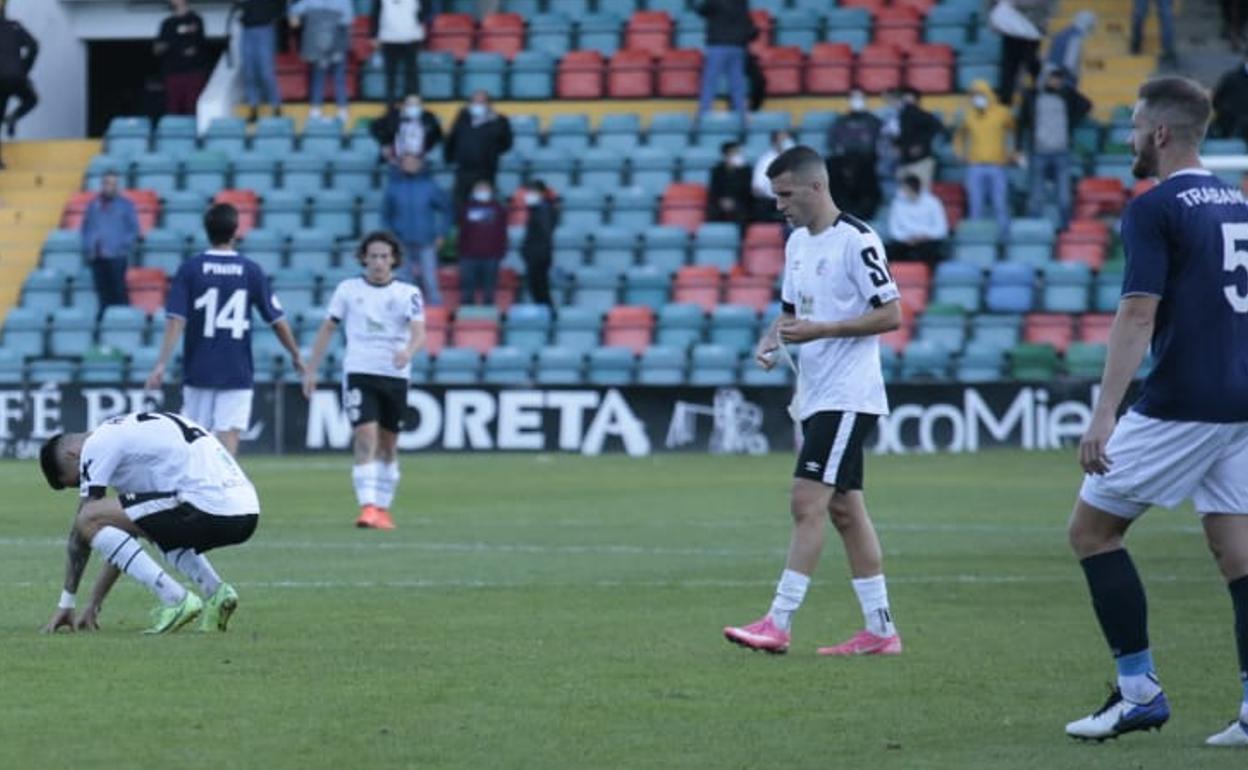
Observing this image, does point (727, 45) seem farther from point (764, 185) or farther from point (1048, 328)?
point (1048, 328)

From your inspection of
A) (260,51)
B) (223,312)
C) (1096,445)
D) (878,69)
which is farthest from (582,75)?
(1096,445)

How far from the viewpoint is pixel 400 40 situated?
36469 mm

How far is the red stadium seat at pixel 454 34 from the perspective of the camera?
1487 inches

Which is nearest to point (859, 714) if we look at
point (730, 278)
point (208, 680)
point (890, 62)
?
point (208, 680)

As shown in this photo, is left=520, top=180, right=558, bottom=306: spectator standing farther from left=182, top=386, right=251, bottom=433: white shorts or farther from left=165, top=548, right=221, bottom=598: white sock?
left=165, top=548, right=221, bottom=598: white sock

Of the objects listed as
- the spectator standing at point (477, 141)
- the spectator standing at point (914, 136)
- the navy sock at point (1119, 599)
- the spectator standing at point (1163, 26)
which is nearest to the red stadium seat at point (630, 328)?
the spectator standing at point (477, 141)

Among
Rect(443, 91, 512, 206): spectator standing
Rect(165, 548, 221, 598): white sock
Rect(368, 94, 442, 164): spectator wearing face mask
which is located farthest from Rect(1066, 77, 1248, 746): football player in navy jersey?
Rect(368, 94, 442, 164): spectator wearing face mask

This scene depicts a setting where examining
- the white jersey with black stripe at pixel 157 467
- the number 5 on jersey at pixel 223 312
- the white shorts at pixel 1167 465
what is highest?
the white shorts at pixel 1167 465

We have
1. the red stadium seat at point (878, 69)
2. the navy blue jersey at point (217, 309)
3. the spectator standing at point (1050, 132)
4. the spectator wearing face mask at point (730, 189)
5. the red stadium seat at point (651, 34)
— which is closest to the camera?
the navy blue jersey at point (217, 309)

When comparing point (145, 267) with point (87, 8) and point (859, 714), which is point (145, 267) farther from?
point (859, 714)

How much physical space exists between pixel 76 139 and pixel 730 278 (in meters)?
11.7

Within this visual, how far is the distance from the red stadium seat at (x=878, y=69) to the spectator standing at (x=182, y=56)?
29.4ft

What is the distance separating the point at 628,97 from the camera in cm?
3688

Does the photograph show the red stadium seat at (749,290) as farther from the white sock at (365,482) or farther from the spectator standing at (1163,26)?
the white sock at (365,482)
